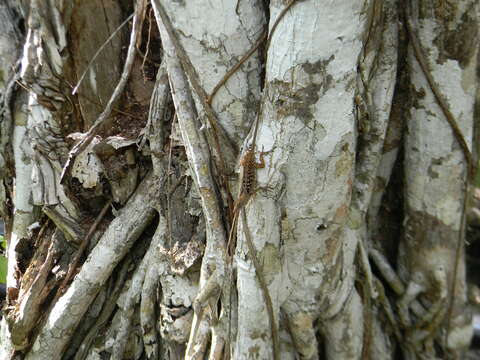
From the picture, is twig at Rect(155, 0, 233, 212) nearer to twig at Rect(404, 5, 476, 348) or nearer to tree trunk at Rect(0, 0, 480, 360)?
tree trunk at Rect(0, 0, 480, 360)

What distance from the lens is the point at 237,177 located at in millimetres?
1029

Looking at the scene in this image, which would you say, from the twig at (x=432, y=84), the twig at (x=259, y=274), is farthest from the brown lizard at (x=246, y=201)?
the twig at (x=432, y=84)

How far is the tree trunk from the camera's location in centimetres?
95

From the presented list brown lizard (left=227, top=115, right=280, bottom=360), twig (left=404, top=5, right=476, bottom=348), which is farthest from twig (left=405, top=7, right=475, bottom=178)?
brown lizard (left=227, top=115, right=280, bottom=360)

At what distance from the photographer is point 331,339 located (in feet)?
3.90

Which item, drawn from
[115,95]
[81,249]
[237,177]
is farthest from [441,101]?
[81,249]

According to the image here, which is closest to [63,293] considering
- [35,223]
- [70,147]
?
[35,223]

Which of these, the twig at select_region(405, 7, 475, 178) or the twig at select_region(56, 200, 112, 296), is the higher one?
the twig at select_region(405, 7, 475, 178)

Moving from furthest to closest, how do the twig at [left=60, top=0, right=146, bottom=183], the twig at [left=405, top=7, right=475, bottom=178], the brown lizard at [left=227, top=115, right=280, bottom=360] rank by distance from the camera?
the twig at [left=60, top=0, right=146, bottom=183]
the twig at [left=405, top=7, right=475, bottom=178]
the brown lizard at [left=227, top=115, right=280, bottom=360]

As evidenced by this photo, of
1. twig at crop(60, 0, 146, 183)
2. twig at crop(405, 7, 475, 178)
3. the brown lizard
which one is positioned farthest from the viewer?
twig at crop(60, 0, 146, 183)

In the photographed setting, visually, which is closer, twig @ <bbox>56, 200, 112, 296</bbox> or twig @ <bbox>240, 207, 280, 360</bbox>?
twig @ <bbox>240, 207, 280, 360</bbox>

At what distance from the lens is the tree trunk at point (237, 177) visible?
37.3 inches

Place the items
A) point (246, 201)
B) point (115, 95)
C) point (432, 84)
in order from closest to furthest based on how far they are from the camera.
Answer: point (246, 201)
point (432, 84)
point (115, 95)

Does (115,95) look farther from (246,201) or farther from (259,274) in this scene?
(259,274)
